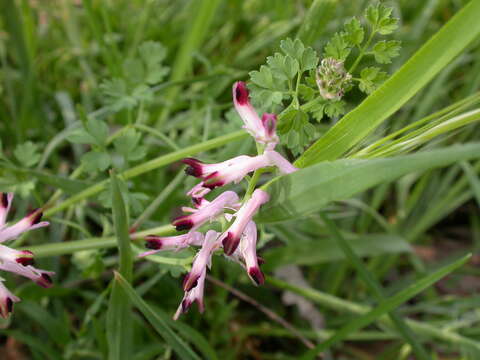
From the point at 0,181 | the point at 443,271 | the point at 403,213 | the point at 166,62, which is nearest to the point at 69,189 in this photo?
the point at 0,181

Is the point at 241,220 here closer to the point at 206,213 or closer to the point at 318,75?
the point at 206,213

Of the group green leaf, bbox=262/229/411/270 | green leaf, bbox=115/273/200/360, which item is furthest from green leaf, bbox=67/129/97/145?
green leaf, bbox=262/229/411/270

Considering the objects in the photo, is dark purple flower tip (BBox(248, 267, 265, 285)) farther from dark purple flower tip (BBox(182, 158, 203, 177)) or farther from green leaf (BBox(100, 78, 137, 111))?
green leaf (BBox(100, 78, 137, 111))

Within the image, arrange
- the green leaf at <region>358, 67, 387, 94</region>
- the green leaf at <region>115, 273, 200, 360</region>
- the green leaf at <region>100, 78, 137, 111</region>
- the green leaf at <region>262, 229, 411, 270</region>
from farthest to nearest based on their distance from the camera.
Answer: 1. the green leaf at <region>262, 229, 411, 270</region>
2. the green leaf at <region>100, 78, 137, 111</region>
3. the green leaf at <region>115, 273, 200, 360</region>
4. the green leaf at <region>358, 67, 387, 94</region>

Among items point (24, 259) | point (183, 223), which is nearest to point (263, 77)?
point (183, 223)

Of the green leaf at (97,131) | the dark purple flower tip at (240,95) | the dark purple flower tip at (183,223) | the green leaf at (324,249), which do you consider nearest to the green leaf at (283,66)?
the dark purple flower tip at (240,95)

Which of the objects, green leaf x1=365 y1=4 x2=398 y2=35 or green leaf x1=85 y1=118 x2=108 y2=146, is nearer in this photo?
green leaf x1=365 y1=4 x2=398 y2=35
